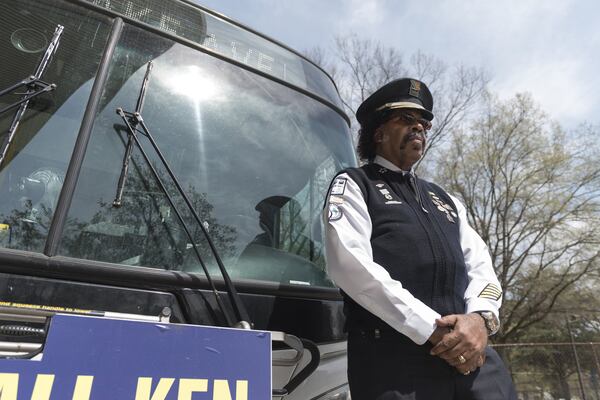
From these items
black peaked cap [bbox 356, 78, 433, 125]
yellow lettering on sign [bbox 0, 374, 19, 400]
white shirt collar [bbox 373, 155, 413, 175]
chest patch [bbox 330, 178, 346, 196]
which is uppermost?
black peaked cap [bbox 356, 78, 433, 125]

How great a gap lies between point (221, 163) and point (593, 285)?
16884 millimetres

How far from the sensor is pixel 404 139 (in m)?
1.94

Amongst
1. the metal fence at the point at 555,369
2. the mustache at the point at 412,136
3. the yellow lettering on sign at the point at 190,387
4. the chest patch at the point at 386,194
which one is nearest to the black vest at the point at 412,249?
the chest patch at the point at 386,194

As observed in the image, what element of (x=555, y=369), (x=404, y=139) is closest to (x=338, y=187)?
(x=404, y=139)

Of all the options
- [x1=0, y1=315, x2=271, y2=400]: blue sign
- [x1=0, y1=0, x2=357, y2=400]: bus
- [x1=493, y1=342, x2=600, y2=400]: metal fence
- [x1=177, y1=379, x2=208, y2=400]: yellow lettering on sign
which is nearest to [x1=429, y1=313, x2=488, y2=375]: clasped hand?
[x1=0, y1=0, x2=357, y2=400]: bus

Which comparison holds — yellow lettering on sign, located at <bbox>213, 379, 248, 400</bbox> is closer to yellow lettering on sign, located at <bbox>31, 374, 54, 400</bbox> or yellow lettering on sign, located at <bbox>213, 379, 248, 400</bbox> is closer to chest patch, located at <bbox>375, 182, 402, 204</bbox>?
yellow lettering on sign, located at <bbox>31, 374, 54, 400</bbox>

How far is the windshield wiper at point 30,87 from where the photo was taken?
1.39m

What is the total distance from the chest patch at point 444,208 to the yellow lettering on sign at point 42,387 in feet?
4.94

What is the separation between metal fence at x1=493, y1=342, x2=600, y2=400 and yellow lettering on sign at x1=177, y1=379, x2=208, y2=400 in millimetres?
12091

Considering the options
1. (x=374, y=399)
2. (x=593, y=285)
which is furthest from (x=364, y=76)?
(x=374, y=399)

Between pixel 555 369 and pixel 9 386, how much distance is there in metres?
14.2

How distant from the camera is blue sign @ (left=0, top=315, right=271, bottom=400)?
3.04 feet

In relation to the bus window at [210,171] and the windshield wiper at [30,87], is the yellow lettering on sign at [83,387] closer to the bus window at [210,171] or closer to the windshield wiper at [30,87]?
the bus window at [210,171]

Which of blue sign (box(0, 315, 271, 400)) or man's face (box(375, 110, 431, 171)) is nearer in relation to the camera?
blue sign (box(0, 315, 271, 400))
